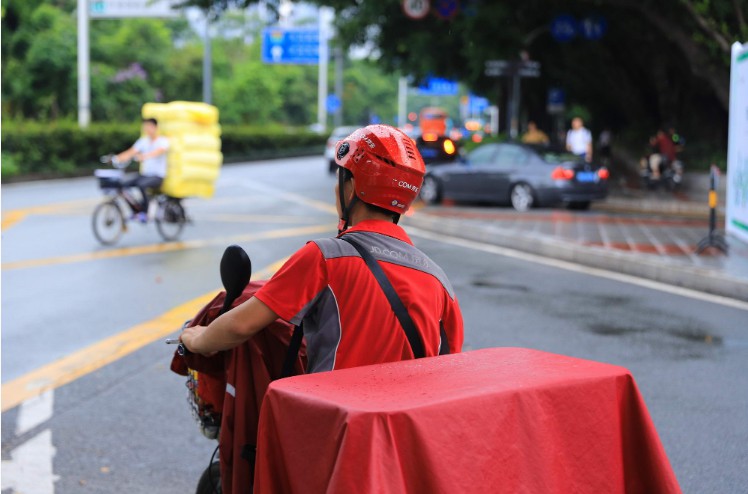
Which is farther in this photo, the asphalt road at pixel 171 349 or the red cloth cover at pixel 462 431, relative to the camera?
the asphalt road at pixel 171 349

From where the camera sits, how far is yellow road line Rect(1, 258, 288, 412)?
6301 millimetres

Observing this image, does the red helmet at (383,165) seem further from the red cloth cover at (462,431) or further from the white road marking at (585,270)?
the white road marking at (585,270)

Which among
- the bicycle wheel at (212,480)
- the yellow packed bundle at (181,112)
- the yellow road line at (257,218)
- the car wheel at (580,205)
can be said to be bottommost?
the yellow road line at (257,218)

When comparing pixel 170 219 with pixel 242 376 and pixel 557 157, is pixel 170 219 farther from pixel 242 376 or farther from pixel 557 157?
pixel 242 376

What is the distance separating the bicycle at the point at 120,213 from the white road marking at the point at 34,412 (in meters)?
7.63

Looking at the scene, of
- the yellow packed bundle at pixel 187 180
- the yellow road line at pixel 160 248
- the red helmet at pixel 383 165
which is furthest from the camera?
the yellow packed bundle at pixel 187 180

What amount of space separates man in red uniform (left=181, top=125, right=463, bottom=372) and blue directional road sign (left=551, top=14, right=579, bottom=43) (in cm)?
2173

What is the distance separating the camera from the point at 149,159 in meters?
14.4

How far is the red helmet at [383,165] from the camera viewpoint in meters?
2.92

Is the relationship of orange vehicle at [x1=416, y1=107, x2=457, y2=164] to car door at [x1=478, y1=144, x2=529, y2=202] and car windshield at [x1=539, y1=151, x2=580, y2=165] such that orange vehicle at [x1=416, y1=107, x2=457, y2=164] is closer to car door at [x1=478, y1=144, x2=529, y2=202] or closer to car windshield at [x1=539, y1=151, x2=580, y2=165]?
car door at [x1=478, y1=144, x2=529, y2=202]

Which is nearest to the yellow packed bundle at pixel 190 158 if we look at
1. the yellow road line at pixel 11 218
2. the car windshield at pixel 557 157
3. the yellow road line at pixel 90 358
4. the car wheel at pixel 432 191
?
the yellow road line at pixel 11 218

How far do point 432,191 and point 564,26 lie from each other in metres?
5.72

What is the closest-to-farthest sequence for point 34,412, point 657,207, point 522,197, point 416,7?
point 34,412 → point 522,197 → point 657,207 → point 416,7

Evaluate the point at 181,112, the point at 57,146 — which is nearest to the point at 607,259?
the point at 181,112
